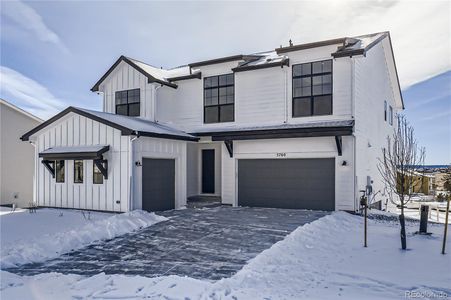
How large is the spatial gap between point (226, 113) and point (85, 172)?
22.9 feet

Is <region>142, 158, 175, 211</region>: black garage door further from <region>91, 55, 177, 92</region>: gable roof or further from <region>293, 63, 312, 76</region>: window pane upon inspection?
<region>293, 63, 312, 76</region>: window pane

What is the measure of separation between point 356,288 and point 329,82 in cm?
968

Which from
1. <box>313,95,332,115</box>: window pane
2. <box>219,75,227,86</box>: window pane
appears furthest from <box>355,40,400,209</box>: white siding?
<box>219,75,227,86</box>: window pane

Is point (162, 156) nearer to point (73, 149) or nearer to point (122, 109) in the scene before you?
point (73, 149)

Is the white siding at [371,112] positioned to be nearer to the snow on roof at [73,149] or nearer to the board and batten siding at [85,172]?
the board and batten siding at [85,172]

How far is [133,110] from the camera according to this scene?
53.6 feet

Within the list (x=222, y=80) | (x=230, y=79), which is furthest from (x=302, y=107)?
(x=222, y=80)

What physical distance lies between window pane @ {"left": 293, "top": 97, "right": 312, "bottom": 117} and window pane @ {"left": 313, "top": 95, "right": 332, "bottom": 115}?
0.85 feet

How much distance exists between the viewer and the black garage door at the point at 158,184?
483 inches

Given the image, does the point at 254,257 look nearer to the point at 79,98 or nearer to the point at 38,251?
the point at 38,251

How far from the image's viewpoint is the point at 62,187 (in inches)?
504

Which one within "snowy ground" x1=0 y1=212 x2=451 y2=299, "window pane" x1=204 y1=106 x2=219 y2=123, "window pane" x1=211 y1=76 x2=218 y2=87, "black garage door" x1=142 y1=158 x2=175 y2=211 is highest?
"window pane" x1=211 y1=76 x2=218 y2=87

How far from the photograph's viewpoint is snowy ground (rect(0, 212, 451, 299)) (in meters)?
4.96

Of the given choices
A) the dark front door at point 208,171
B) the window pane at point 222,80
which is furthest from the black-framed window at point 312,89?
the dark front door at point 208,171
